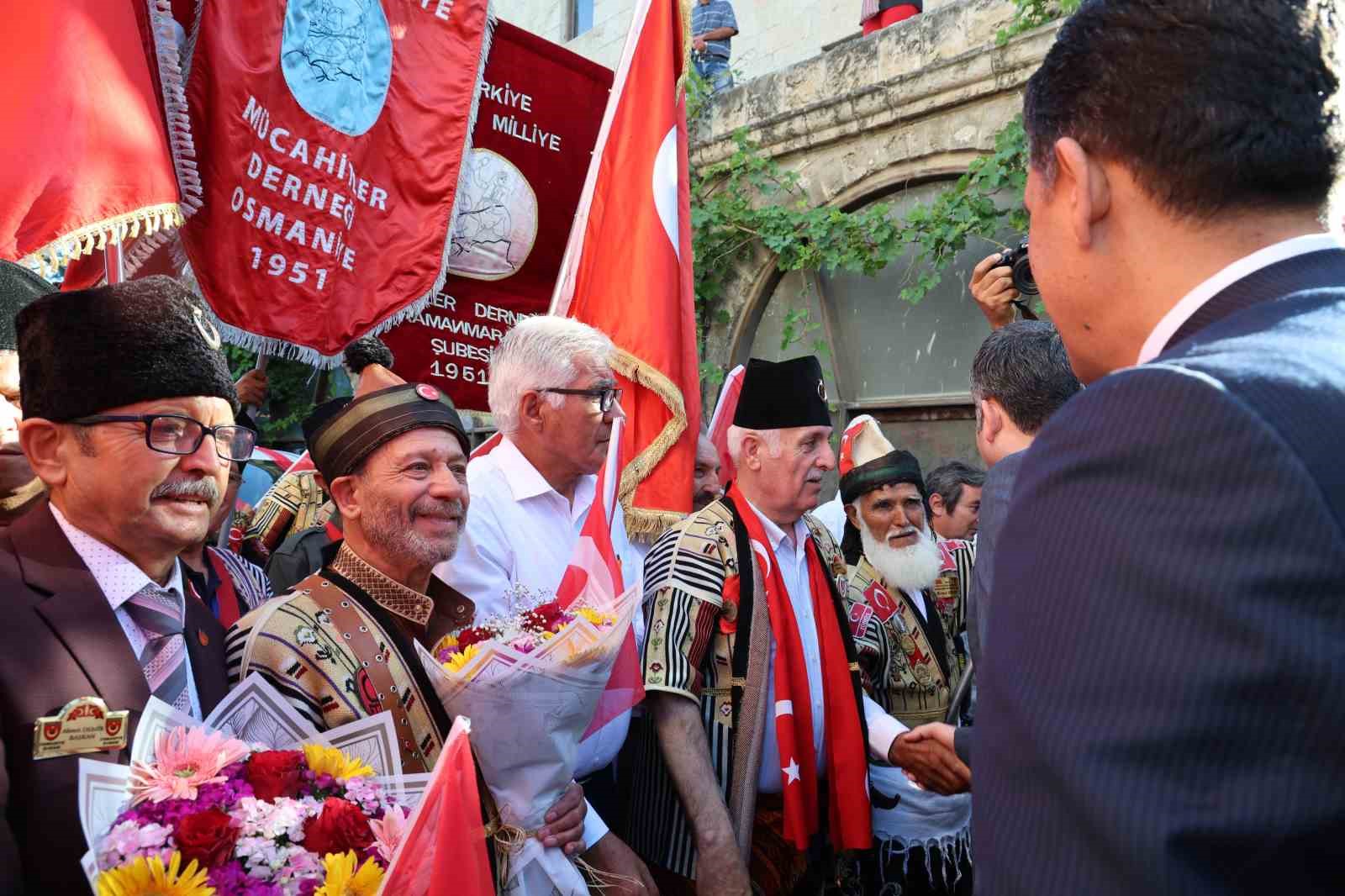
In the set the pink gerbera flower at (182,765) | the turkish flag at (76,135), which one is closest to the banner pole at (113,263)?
the turkish flag at (76,135)

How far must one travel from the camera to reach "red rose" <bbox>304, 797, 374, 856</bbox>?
62.5 inches

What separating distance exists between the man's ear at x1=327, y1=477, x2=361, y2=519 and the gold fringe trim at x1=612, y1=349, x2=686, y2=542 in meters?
1.41

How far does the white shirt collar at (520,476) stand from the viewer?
11.4ft

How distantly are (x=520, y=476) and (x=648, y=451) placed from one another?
71cm

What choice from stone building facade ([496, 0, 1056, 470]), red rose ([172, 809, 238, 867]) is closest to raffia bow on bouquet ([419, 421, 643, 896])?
red rose ([172, 809, 238, 867])

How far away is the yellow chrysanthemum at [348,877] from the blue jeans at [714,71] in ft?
25.9

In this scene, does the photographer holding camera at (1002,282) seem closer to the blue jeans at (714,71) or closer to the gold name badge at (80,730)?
the gold name badge at (80,730)

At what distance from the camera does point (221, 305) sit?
365 cm

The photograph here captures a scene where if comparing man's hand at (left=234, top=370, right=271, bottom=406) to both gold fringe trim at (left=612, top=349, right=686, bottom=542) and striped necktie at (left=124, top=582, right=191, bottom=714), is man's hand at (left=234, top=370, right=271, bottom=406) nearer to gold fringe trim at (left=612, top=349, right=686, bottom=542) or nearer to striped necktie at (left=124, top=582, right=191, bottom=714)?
gold fringe trim at (left=612, top=349, right=686, bottom=542)

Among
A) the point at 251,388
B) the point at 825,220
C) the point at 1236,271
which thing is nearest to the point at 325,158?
the point at 251,388

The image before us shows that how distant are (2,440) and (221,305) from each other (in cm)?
116

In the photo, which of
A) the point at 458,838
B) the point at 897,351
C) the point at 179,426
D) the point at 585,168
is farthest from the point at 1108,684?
the point at 897,351

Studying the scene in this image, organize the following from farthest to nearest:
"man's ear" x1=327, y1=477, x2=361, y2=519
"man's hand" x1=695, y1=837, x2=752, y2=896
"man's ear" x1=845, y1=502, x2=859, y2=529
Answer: "man's ear" x1=845, y1=502, x2=859, y2=529 < "man's hand" x1=695, y1=837, x2=752, y2=896 < "man's ear" x1=327, y1=477, x2=361, y2=519

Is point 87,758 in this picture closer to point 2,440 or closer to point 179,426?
point 179,426
